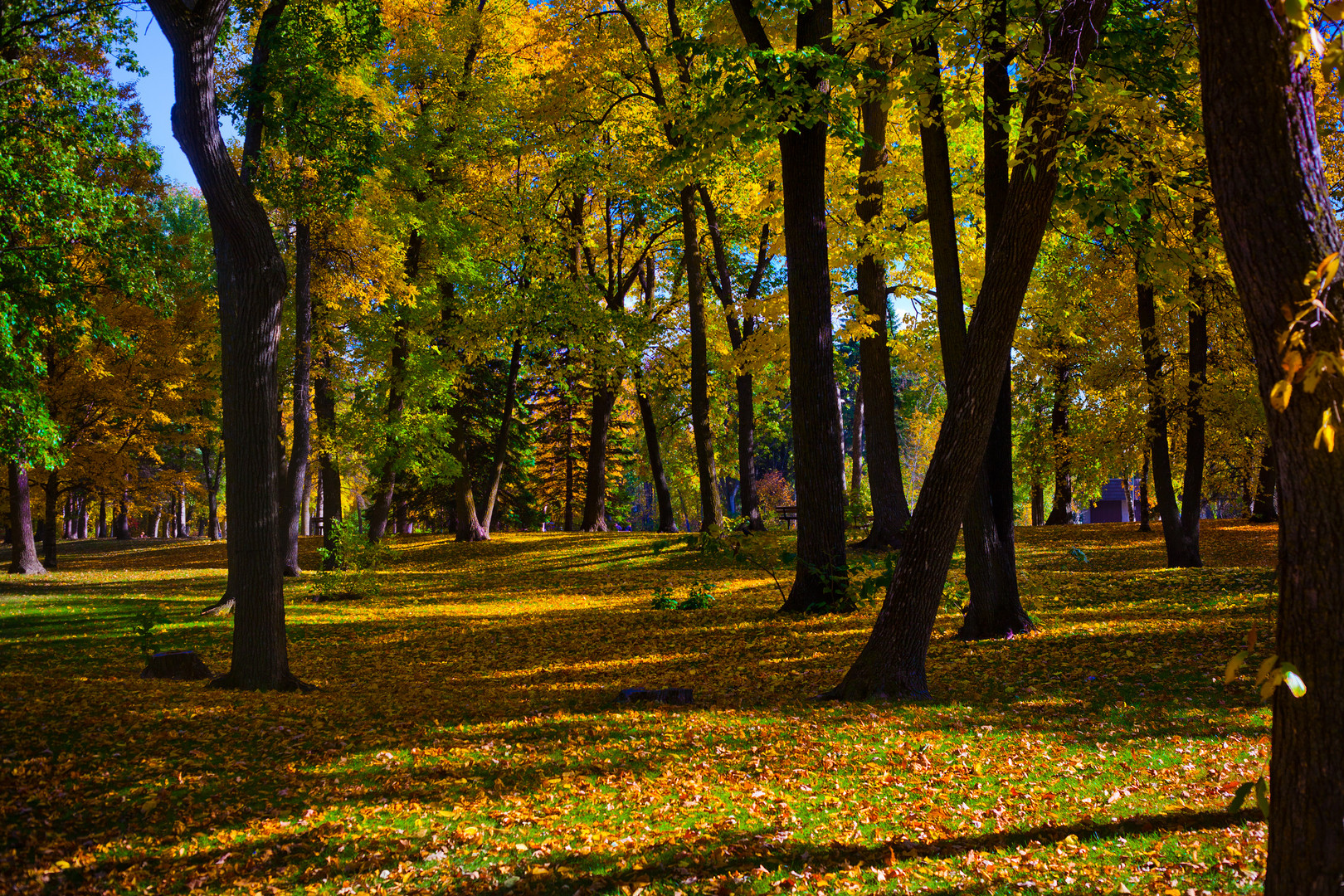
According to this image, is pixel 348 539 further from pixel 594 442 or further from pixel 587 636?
pixel 594 442

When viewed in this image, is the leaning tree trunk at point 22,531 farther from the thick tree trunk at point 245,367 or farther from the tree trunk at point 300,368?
the thick tree trunk at point 245,367

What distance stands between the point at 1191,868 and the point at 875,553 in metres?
12.1

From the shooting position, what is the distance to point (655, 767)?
562 cm

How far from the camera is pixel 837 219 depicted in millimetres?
15844

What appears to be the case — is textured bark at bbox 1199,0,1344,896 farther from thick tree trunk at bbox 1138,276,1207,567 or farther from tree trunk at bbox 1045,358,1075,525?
tree trunk at bbox 1045,358,1075,525

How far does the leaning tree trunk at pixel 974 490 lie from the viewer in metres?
9.19

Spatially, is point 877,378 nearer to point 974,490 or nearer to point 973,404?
point 974,490

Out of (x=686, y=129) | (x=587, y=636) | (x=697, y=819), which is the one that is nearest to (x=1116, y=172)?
(x=686, y=129)

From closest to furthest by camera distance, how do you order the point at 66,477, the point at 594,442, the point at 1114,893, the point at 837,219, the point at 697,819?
the point at 1114,893, the point at 697,819, the point at 837,219, the point at 66,477, the point at 594,442

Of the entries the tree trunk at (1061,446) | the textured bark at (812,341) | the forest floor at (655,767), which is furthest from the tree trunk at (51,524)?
the tree trunk at (1061,446)

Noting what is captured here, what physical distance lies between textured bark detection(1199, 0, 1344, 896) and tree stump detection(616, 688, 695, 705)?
495 cm

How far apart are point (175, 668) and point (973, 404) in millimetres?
8081

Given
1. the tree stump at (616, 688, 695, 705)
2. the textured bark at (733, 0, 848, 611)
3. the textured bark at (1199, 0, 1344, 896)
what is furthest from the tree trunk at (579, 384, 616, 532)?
the textured bark at (1199, 0, 1344, 896)

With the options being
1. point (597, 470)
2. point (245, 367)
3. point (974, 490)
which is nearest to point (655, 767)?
point (974, 490)
